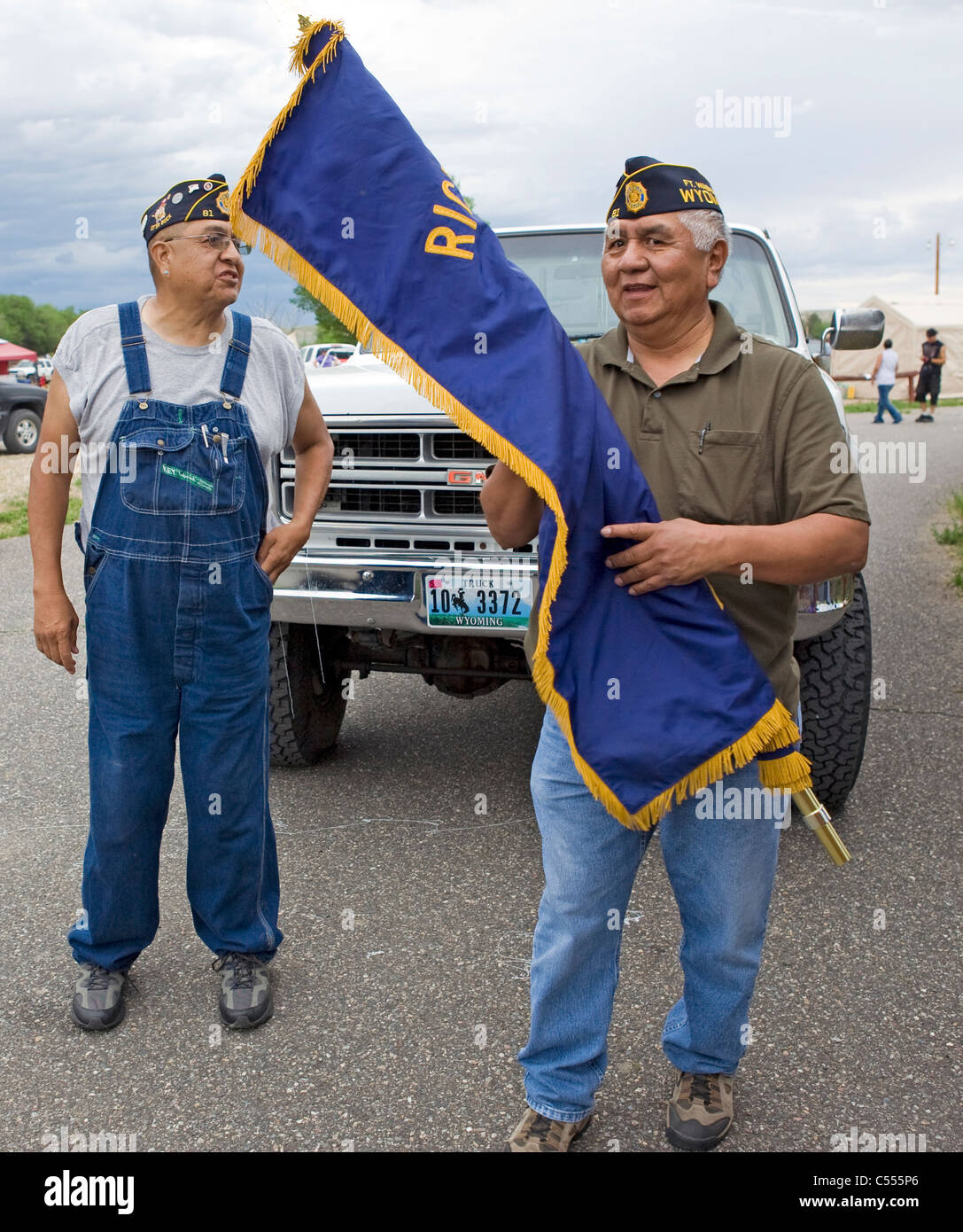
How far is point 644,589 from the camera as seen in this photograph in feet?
7.18

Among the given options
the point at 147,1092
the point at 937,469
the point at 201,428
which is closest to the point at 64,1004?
the point at 147,1092

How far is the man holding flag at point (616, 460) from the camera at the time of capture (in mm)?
2188

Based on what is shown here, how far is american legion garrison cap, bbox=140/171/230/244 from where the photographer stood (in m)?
2.89

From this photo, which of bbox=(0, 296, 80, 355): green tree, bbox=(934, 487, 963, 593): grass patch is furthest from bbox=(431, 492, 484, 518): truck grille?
bbox=(0, 296, 80, 355): green tree

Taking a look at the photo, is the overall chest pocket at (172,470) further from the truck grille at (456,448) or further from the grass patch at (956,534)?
the grass patch at (956,534)

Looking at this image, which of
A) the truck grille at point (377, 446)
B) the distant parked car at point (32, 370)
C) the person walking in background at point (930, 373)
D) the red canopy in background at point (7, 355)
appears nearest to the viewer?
the truck grille at point (377, 446)

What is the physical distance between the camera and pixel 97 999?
3148 millimetres

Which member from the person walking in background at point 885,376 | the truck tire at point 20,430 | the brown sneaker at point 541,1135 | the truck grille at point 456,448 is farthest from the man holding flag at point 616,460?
the person walking in background at point 885,376

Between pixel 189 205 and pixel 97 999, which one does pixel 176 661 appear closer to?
pixel 97 999

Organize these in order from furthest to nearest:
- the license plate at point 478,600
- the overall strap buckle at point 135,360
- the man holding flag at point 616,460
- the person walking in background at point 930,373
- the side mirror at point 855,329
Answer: the person walking in background at point 930,373 → the side mirror at point 855,329 → the license plate at point 478,600 → the overall strap buckle at point 135,360 → the man holding flag at point 616,460

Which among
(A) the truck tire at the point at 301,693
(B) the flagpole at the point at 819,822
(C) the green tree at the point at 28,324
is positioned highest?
(C) the green tree at the point at 28,324

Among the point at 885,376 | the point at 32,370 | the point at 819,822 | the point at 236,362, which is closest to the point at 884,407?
the point at 885,376

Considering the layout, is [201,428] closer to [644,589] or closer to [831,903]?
[644,589]
